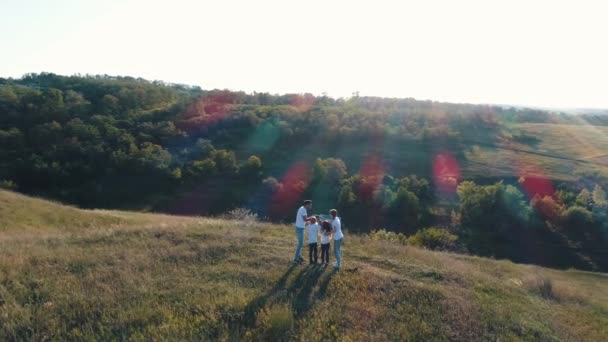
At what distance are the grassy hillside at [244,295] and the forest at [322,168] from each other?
2078cm

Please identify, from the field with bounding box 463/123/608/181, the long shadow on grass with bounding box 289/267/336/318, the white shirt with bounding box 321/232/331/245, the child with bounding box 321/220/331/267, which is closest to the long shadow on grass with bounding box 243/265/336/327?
the long shadow on grass with bounding box 289/267/336/318

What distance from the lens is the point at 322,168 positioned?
73875 millimetres

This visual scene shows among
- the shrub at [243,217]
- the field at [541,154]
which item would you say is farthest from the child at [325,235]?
the field at [541,154]

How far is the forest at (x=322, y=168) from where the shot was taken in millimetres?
62812

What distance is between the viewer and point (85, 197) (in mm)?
72000

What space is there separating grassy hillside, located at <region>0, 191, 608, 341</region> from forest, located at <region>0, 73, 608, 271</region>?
20785 millimetres

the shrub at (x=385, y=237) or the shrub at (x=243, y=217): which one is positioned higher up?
the shrub at (x=243, y=217)

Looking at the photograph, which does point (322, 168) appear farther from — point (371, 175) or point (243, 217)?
point (243, 217)

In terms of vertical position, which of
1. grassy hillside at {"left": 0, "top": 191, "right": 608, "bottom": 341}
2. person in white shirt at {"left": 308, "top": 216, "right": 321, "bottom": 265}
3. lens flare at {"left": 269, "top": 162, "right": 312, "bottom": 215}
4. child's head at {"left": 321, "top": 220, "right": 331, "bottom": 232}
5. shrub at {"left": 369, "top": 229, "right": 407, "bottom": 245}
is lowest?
lens flare at {"left": 269, "top": 162, "right": 312, "bottom": 215}

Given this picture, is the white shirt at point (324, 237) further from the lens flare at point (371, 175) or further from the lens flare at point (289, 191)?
the lens flare at point (371, 175)

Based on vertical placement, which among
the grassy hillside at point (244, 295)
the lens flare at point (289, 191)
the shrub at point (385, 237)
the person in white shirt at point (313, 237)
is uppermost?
the person in white shirt at point (313, 237)

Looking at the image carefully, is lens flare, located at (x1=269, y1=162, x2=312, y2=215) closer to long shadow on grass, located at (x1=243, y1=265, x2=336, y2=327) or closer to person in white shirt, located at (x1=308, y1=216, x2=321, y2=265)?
person in white shirt, located at (x1=308, y1=216, x2=321, y2=265)

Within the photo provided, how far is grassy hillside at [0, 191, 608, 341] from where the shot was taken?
10.6m

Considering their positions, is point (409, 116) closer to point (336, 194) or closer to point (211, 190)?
point (336, 194)
